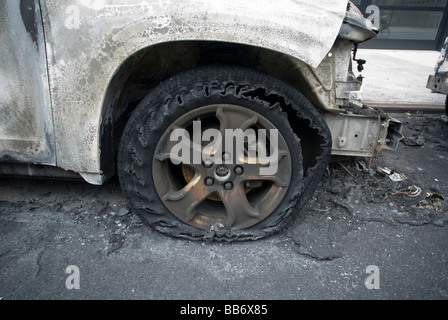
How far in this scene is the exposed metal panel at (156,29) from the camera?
1.65m

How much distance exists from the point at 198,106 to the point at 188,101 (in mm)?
66

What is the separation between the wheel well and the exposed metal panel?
0.14 metres

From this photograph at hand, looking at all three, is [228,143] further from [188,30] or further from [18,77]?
[18,77]

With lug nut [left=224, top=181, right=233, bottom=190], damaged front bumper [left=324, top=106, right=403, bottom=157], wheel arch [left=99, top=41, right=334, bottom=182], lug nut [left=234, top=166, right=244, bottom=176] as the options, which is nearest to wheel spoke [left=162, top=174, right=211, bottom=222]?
lug nut [left=224, top=181, right=233, bottom=190]

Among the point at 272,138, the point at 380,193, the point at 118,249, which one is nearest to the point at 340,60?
the point at 272,138

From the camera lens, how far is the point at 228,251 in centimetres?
204

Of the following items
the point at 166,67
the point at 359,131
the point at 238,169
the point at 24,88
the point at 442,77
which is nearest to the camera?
the point at 24,88

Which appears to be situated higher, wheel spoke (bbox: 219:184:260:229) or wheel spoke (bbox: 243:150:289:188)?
wheel spoke (bbox: 243:150:289:188)

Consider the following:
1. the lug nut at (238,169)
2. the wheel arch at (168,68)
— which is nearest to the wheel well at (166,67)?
the wheel arch at (168,68)

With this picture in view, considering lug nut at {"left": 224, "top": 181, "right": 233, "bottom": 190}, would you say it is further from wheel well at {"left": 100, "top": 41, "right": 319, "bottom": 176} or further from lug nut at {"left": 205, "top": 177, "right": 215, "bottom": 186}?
wheel well at {"left": 100, "top": 41, "right": 319, "bottom": 176}

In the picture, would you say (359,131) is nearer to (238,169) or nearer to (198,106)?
(238,169)

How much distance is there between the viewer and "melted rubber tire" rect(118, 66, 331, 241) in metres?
1.86

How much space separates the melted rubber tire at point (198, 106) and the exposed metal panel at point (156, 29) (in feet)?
0.86

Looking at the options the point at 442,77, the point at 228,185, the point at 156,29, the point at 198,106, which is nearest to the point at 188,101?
the point at 198,106
